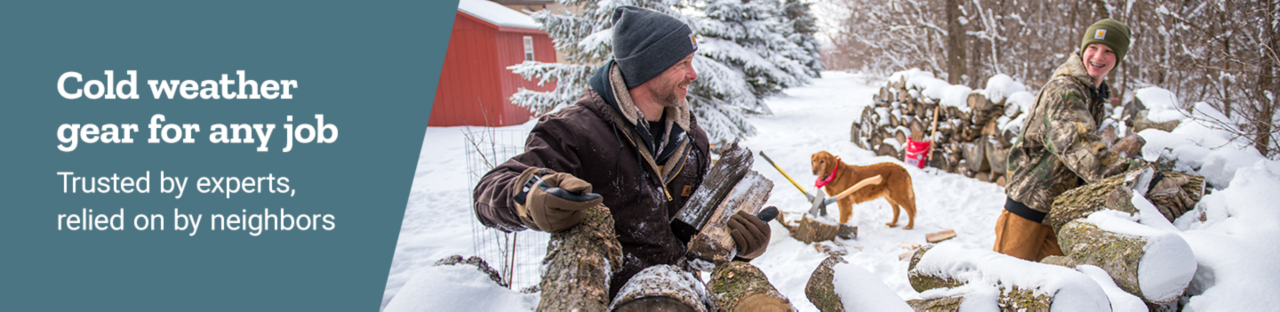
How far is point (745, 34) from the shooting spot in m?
10.8

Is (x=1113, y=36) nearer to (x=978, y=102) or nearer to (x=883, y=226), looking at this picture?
(x=883, y=226)

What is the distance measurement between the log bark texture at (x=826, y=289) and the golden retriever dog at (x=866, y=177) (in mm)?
3659

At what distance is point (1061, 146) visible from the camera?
8.34 feet

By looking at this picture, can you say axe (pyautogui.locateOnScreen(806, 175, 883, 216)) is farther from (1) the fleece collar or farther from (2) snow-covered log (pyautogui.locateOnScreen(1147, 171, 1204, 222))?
(1) the fleece collar

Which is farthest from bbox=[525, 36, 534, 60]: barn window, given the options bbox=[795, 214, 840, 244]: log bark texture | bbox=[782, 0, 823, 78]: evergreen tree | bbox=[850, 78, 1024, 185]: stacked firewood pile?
bbox=[795, 214, 840, 244]: log bark texture

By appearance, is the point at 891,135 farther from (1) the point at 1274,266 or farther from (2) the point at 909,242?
(1) the point at 1274,266

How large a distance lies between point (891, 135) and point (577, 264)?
8.15 meters

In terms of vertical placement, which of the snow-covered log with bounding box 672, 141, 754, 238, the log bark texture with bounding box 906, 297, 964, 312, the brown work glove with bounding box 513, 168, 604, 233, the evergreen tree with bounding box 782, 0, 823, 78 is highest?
the evergreen tree with bounding box 782, 0, 823, 78

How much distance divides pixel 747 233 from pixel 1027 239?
7.03 feet

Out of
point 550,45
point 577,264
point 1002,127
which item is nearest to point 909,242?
point 1002,127

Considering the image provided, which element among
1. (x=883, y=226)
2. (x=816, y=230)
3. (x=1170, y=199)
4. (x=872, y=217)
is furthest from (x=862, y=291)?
(x=872, y=217)

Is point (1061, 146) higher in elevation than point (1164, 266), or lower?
higher

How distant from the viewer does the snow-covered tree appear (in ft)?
31.1

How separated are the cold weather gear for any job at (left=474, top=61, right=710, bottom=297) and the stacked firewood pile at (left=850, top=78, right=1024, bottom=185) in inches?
215
